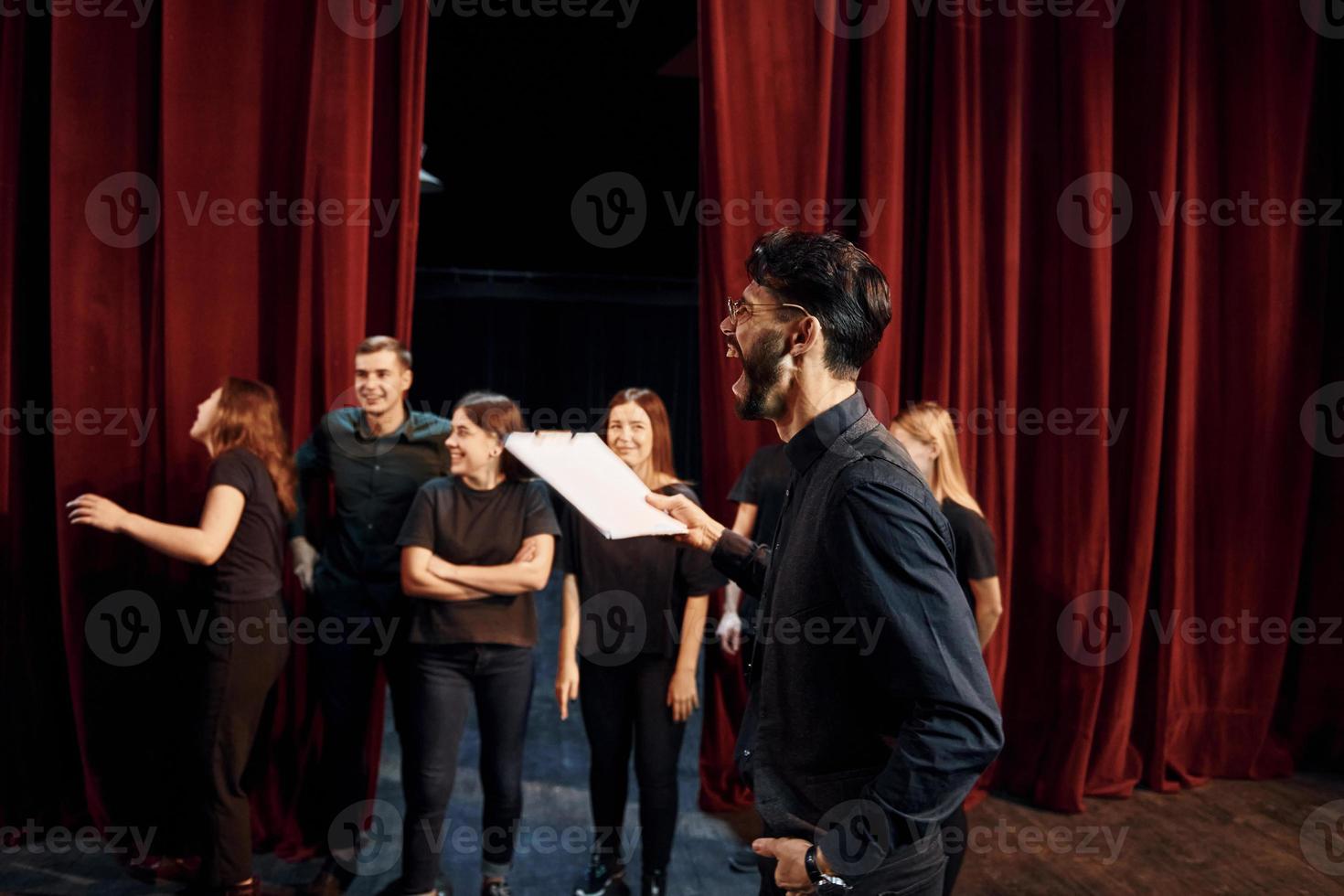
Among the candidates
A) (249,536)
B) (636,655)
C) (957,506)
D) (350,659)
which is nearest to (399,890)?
(350,659)

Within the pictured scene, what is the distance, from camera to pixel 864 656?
3.92ft

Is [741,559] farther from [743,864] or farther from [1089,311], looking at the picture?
[1089,311]

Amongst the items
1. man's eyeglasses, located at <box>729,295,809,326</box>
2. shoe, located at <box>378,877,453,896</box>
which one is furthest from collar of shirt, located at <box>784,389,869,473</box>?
shoe, located at <box>378,877,453,896</box>

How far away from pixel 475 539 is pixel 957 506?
1291 mm

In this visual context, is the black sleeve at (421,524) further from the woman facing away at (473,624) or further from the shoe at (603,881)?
the shoe at (603,881)

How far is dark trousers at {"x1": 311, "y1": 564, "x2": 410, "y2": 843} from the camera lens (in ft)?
9.46

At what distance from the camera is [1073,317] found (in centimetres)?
362

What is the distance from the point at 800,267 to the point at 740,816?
2612 mm

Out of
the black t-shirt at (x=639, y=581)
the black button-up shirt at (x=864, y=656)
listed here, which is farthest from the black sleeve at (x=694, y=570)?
the black button-up shirt at (x=864, y=656)

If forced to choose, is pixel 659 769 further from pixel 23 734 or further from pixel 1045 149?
pixel 1045 149

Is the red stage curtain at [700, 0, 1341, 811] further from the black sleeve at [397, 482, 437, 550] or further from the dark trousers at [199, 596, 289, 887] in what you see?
the dark trousers at [199, 596, 289, 887]

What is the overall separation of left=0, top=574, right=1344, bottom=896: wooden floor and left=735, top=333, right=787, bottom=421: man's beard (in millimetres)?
1988

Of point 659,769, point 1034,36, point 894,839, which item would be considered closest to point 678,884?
point 659,769

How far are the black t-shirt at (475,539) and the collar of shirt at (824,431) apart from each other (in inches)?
59.9
